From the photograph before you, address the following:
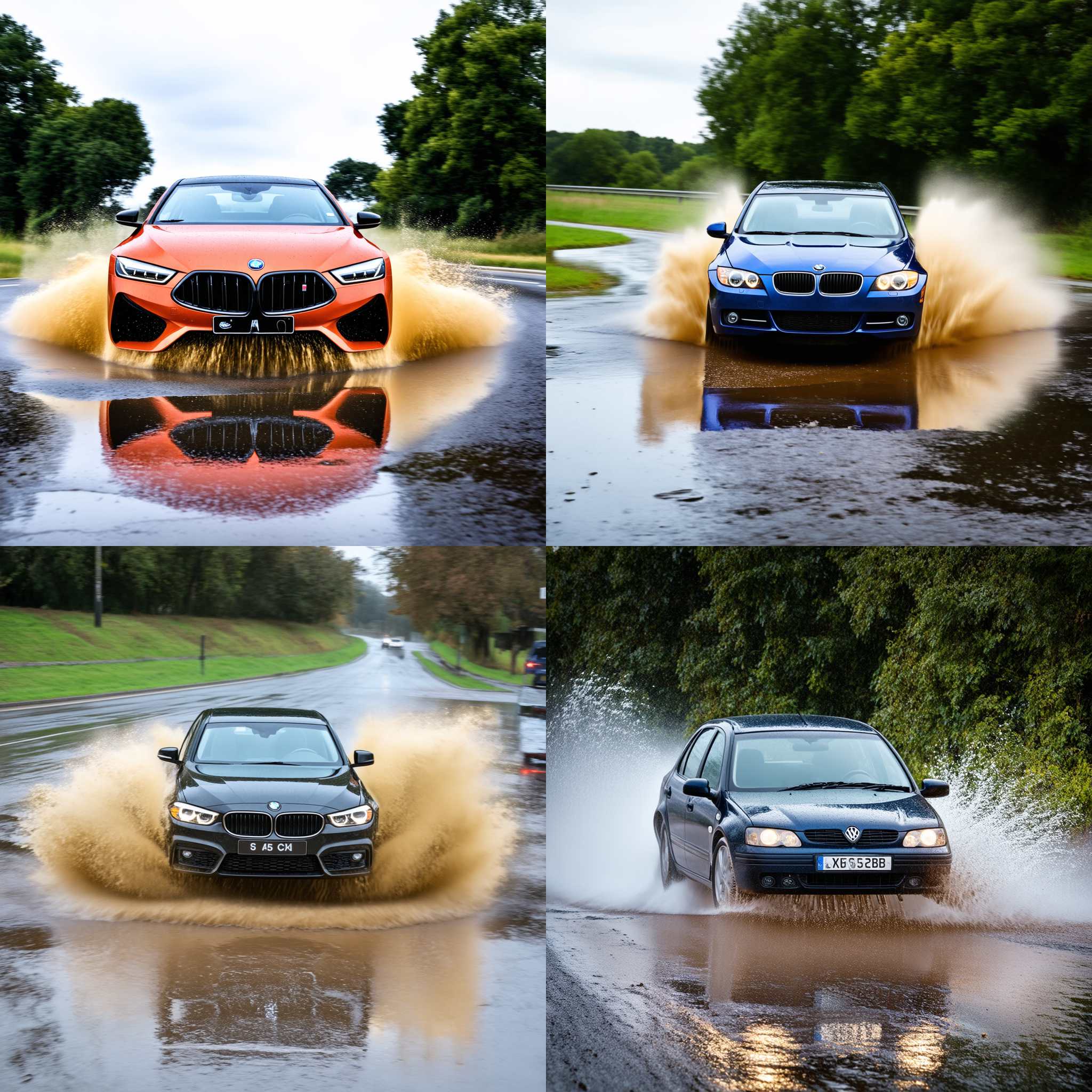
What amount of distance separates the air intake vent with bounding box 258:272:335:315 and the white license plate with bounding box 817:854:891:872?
550cm

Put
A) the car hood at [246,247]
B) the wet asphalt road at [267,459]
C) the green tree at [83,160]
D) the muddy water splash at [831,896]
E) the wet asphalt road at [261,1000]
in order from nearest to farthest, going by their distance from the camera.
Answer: the wet asphalt road at [261,1000]
the wet asphalt road at [267,459]
the muddy water splash at [831,896]
the car hood at [246,247]
the green tree at [83,160]

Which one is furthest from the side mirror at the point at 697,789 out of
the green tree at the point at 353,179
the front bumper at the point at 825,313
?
the green tree at the point at 353,179

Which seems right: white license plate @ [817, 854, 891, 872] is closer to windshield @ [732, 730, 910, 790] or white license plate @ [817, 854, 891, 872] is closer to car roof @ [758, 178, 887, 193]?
windshield @ [732, 730, 910, 790]

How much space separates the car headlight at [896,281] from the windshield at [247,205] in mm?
4460

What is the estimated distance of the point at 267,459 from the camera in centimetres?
924

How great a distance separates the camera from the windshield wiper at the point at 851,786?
27.6 feet

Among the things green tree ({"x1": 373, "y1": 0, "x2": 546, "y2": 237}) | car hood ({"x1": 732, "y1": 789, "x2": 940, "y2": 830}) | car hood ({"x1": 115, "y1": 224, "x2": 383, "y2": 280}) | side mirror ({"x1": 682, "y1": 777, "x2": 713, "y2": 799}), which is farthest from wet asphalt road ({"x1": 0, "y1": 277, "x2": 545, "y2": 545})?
green tree ({"x1": 373, "y1": 0, "x2": 546, "y2": 237})

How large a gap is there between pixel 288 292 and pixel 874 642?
693 cm

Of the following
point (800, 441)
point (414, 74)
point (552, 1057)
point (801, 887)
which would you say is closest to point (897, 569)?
point (800, 441)

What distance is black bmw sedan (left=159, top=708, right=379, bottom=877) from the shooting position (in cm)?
870

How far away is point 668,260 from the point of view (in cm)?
1362

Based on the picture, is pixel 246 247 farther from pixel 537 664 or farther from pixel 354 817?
pixel 537 664

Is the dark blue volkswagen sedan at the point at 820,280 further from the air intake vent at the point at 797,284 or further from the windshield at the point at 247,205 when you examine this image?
the windshield at the point at 247,205

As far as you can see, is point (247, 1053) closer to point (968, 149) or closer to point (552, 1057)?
point (552, 1057)
